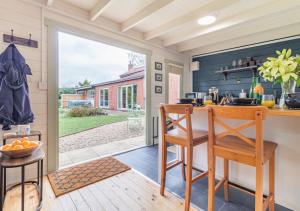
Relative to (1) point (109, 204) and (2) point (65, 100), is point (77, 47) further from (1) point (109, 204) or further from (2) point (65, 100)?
(1) point (109, 204)

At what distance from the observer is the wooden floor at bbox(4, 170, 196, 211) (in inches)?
65.0

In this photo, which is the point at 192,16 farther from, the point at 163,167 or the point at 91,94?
the point at 91,94

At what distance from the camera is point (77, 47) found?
9.85 feet

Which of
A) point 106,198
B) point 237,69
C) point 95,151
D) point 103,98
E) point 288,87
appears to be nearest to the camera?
point 288,87

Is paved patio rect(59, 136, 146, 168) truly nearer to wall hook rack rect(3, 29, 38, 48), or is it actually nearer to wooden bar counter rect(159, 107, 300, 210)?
wall hook rack rect(3, 29, 38, 48)

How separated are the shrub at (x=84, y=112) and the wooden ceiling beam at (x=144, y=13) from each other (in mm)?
2104

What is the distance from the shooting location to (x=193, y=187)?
6.68 feet

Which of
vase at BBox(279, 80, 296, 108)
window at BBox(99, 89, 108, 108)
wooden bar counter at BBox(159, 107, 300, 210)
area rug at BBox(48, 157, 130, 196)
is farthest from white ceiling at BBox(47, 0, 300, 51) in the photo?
area rug at BBox(48, 157, 130, 196)

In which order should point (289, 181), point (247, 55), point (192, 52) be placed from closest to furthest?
point (289, 181) → point (247, 55) → point (192, 52)

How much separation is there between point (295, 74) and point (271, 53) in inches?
92.3

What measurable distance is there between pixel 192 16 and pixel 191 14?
4 centimetres

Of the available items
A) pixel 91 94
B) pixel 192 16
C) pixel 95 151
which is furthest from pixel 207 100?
pixel 91 94

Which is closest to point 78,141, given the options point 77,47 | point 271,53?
point 77,47

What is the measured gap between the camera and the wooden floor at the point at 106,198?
1.65m
